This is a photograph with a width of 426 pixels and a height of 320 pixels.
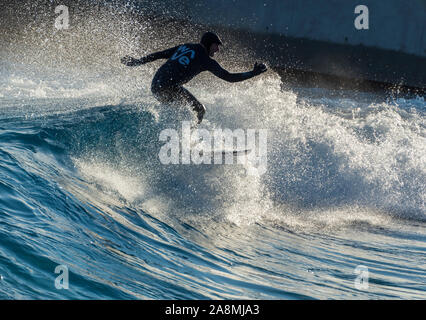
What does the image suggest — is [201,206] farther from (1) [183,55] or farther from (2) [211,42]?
(2) [211,42]

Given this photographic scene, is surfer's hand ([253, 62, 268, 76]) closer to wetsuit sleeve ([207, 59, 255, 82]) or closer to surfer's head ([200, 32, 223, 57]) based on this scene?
wetsuit sleeve ([207, 59, 255, 82])

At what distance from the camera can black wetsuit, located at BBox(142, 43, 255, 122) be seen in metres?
7.45

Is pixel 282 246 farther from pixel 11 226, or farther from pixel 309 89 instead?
pixel 309 89

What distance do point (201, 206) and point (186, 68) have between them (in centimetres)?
197

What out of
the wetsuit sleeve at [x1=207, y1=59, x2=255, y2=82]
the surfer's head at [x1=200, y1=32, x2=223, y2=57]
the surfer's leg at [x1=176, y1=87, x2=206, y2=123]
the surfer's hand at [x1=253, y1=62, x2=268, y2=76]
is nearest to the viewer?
the surfer's hand at [x1=253, y1=62, x2=268, y2=76]

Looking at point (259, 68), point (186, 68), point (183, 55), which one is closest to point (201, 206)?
point (259, 68)

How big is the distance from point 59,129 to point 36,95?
428 cm

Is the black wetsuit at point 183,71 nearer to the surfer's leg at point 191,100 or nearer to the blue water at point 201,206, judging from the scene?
the surfer's leg at point 191,100

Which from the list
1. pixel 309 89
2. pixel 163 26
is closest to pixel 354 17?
pixel 309 89

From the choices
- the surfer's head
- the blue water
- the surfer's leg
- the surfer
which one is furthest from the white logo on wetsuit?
the blue water

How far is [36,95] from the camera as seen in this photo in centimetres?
1169

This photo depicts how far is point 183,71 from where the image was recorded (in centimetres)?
758

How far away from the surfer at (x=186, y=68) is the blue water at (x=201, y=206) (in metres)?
0.49

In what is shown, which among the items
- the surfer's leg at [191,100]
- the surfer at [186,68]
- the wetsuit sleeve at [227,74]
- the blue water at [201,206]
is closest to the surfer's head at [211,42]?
the surfer at [186,68]
